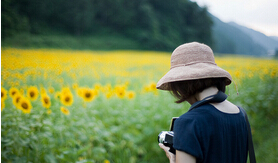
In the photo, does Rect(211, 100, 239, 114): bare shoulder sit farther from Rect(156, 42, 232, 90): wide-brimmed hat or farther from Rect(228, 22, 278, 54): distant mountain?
Rect(228, 22, 278, 54): distant mountain

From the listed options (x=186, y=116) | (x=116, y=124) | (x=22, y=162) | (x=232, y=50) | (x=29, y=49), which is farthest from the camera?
(x=232, y=50)

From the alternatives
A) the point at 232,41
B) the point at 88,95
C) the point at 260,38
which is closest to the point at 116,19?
the point at 88,95

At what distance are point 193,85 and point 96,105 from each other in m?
1.63

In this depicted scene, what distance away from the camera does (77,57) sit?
7.79ft

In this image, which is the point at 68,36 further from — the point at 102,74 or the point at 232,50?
the point at 232,50

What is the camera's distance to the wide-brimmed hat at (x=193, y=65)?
2.27 feet

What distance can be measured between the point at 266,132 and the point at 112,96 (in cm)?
195

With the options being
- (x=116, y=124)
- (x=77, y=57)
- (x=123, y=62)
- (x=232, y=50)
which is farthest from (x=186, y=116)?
(x=232, y=50)

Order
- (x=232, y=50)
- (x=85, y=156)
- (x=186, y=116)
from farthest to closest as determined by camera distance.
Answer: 1. (x=232, y=50)
2. (x=85, y=156)
3. (x=186, y=116)

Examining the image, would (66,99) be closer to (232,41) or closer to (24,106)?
(24,106)

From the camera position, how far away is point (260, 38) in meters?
2.39

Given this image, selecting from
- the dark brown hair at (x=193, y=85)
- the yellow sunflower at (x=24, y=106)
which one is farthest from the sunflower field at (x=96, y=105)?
the dark brown hair at (x=193, y=85)

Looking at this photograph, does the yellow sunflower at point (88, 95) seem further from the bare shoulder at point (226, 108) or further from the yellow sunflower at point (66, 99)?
the bare shoulder at point (226, 108)

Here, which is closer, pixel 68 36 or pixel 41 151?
pixel 41 151
